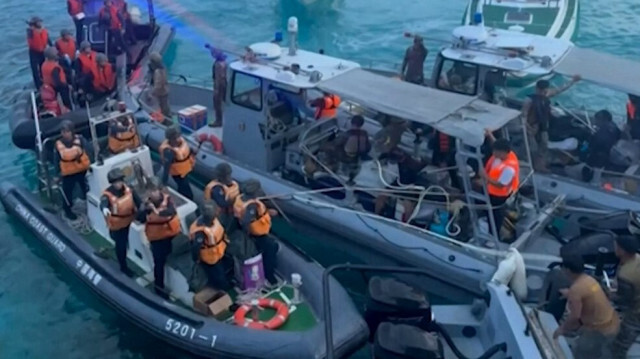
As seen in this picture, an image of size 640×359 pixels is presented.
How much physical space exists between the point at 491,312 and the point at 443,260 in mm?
1487

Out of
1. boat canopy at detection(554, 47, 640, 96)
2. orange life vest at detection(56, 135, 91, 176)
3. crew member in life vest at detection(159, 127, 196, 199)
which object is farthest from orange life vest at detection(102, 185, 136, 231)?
boat canopy at detection(554, 47, 640, 96)

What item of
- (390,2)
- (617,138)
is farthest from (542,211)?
(390,2)

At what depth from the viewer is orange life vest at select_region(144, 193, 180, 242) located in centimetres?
797

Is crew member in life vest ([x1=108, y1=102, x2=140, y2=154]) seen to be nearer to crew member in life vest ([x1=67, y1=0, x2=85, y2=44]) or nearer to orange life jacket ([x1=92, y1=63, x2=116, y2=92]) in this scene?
orange life jacket ([x1=92, y1=63, x2=116, y2=92])

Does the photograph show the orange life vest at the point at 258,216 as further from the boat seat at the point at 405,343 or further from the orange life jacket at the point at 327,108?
the orange life jacket at the point at 327,108

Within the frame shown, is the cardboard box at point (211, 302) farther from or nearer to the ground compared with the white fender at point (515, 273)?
nearer to the ground

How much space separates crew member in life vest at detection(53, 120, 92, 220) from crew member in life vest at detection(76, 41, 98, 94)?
315 cm

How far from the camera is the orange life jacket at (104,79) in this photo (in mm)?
12578

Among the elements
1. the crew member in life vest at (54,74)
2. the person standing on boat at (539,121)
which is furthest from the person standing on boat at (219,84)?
the person standing on boat at (539,121)

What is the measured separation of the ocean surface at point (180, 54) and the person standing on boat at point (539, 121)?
3.08 meters

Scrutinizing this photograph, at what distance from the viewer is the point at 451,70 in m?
10.5

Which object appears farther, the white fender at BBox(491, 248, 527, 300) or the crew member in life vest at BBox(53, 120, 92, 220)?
the crew member in life vest at BBox(53, 120, 92, 220)

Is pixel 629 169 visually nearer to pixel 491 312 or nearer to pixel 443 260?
pixel 443 260

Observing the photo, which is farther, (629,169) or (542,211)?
(629,169)
